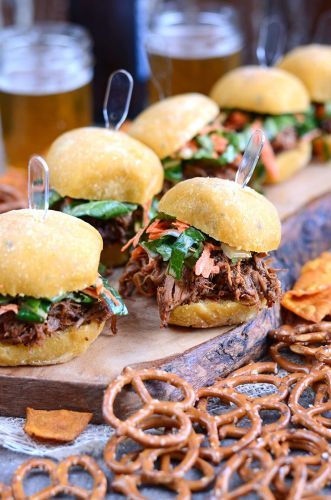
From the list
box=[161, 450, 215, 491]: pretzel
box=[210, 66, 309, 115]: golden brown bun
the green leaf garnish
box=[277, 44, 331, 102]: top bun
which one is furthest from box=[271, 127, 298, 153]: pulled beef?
box=[161, 450, 215, 491]: pretzel

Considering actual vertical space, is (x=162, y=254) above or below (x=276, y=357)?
above

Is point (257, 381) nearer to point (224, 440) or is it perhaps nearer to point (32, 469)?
point (224, 440)

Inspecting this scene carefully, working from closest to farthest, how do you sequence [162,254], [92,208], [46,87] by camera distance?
[162,254] → [92,208] → [46,87]

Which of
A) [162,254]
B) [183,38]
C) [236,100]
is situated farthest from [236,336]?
[183,38]

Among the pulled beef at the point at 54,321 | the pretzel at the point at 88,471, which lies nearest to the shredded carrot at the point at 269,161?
the pulled beef at the point at 54,321

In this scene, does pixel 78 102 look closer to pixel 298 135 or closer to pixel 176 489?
pixel 298 135

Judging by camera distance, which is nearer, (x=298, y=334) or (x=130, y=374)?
(x=130, y=374)

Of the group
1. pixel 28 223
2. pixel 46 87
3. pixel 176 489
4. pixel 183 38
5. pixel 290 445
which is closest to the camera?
pixel 176 489
